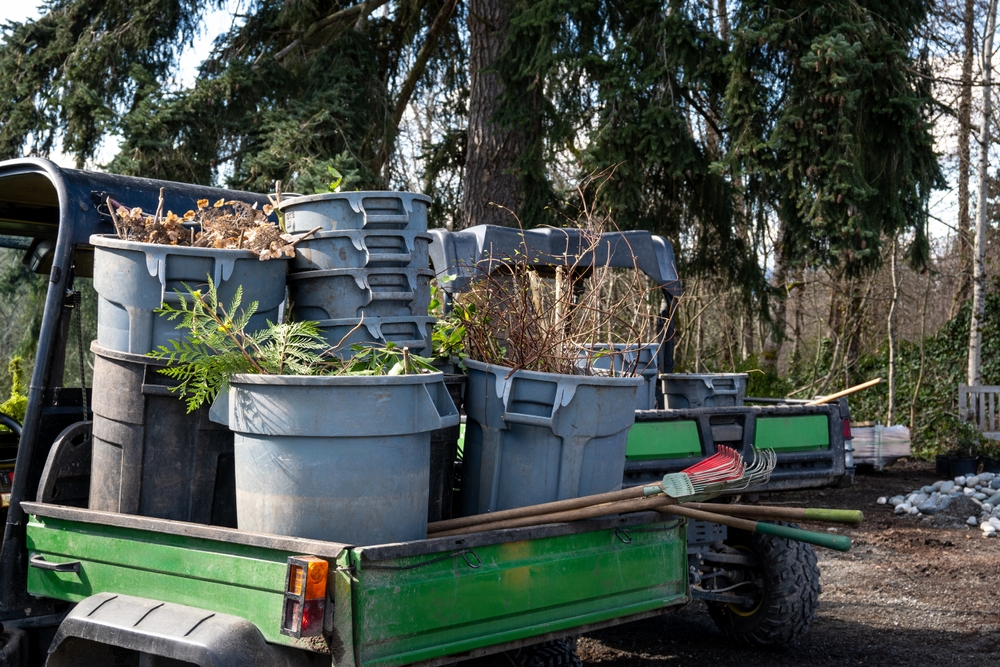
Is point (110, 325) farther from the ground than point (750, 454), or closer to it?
farther from the ground

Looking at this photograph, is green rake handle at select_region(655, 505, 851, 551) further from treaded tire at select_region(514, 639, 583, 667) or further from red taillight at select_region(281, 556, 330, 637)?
red taillight at select_region(281, 556, 330, 637)

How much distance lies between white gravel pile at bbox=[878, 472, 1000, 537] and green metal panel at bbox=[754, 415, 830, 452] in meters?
4.22

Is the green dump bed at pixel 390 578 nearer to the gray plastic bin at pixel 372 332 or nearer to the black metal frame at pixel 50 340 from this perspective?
the black metal frame at pixel 50 340

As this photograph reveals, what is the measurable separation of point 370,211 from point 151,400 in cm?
94

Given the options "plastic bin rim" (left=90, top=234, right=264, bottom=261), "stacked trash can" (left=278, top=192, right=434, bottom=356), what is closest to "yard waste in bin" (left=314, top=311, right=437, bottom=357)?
"stacked trash can" (left=278, top=192, right=434, bottom=356)

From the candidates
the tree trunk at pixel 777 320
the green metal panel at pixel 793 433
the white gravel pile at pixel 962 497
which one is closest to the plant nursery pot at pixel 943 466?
the white gravel pile at pixel 962 497

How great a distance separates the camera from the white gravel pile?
29.4 ft

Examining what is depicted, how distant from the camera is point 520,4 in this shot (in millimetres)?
9852

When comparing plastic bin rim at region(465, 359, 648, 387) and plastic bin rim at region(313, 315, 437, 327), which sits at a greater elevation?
plastic bin rim at region(313, 315, 437, 327)

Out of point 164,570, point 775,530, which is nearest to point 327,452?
point 164,570

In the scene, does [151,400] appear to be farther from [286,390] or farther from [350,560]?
[350,560]

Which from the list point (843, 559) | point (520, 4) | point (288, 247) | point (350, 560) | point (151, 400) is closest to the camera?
point (350, 560)

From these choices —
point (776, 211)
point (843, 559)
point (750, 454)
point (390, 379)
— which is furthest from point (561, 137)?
point (390, 379)

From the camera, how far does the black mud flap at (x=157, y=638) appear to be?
252cm
